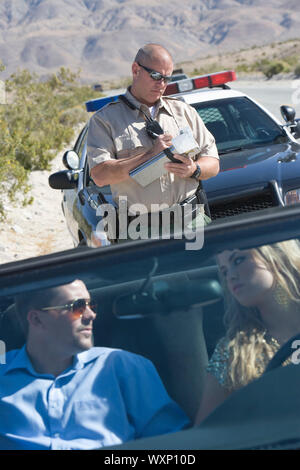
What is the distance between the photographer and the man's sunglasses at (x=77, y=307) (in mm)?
1968

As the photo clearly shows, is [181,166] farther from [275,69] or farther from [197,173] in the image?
[275,69]

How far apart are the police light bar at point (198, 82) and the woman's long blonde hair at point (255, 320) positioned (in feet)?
13.6

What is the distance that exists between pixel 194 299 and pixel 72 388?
1.50 ft

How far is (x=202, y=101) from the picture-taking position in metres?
5.91

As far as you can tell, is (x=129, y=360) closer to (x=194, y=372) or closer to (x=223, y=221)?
→ (x=194, y=372)

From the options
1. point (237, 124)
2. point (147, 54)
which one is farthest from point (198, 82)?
point (147, 54)

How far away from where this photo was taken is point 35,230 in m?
9.09

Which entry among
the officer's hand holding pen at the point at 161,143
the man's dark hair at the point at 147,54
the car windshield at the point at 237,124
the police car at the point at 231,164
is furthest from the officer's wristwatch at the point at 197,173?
the car windshield at the point at 237,124

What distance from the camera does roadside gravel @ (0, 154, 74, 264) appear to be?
308 inches

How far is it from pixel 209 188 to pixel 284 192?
53 cm

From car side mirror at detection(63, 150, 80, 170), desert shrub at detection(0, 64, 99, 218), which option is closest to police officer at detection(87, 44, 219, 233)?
car side mirror at detection(63, 150, 80, 170)

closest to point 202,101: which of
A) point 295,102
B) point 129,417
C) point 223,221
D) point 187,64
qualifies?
point 223,221

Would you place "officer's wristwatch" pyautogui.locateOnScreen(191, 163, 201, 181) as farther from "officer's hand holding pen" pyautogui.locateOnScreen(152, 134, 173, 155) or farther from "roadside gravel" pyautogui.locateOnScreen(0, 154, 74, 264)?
"roadside gravel" pyautogui.locateOnScreen(0, 154, 74, 264)

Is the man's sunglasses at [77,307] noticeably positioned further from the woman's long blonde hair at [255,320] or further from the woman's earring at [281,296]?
the woman's earring at [281,296]
